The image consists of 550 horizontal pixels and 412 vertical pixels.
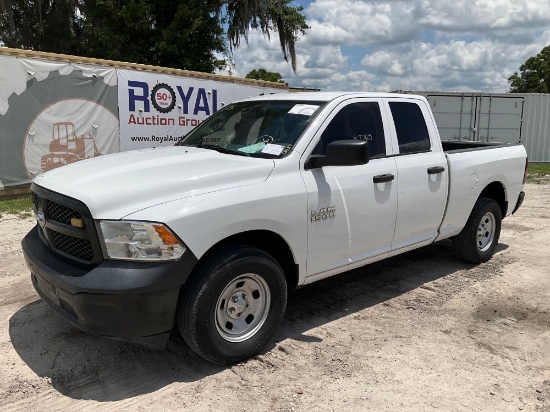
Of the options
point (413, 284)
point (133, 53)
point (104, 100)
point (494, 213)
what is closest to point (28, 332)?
point (413, 284)

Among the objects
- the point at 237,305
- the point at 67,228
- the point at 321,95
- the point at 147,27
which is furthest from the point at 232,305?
the point at 147,27

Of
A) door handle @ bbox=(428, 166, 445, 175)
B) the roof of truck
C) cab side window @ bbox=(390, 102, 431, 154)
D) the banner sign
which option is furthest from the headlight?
the banner sign

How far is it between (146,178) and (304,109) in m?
1.54

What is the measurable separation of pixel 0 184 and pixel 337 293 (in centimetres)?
747

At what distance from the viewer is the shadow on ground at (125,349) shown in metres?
3.23

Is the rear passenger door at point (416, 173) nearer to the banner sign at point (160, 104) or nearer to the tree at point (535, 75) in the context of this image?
the banner sign at point (160, 104)

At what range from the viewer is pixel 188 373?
337cm

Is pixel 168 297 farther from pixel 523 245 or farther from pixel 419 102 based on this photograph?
pixel 523 245

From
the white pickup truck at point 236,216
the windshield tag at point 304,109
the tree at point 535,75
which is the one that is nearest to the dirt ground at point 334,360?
the white pickup truck at point 236,216

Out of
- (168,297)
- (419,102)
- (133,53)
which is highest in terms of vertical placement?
(133,53)

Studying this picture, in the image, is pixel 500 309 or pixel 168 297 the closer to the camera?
pixel 168 297

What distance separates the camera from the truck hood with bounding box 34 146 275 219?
9.81 ft

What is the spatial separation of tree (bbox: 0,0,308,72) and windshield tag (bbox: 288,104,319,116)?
42.3 ft

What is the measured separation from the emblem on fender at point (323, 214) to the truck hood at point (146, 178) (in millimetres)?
499
